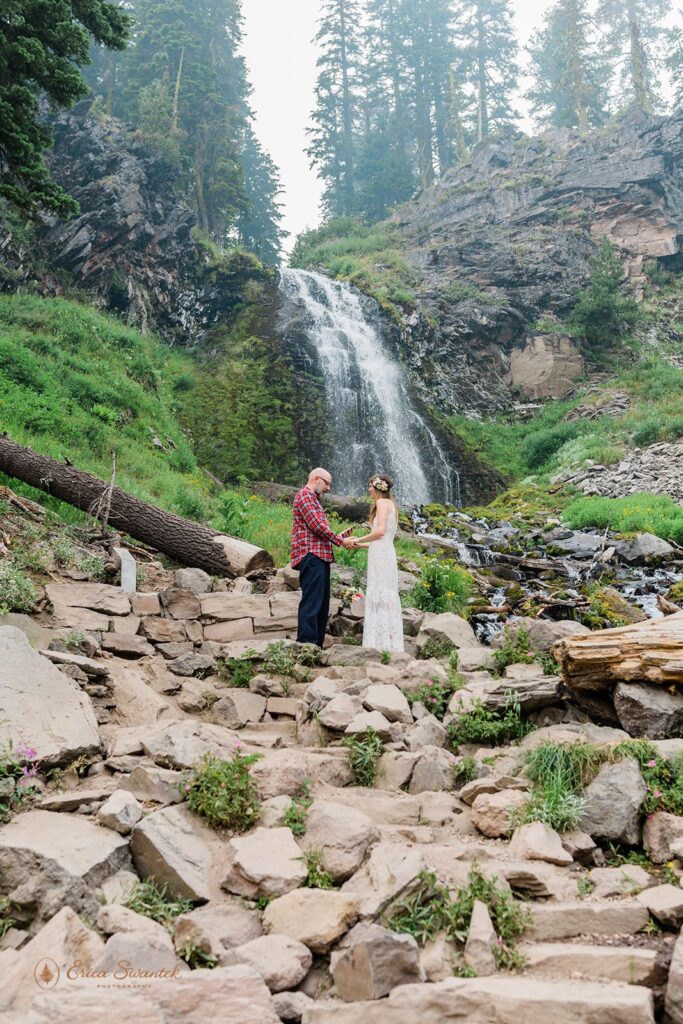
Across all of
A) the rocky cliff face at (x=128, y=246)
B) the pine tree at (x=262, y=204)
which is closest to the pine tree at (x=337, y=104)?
the pine tree at (x=262, y=204)

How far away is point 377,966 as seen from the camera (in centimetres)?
253

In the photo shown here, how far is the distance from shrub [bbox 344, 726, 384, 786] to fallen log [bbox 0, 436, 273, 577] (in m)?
4.40

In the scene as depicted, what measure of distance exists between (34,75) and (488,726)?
9391 millimetres

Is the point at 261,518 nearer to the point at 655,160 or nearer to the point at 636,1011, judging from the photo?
the point at 636,1011

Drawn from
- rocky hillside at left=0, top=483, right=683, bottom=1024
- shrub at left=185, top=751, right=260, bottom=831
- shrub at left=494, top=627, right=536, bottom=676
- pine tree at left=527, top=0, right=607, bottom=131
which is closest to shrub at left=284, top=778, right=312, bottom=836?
rocky hillside at left=0, top=483, right=683, bottom=1024

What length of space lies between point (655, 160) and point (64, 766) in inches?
1499

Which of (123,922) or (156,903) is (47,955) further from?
(156,903)

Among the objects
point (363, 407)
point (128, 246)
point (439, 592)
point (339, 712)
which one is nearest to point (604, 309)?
point (363, 407)

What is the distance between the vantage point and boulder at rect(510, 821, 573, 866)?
3314 millimetres

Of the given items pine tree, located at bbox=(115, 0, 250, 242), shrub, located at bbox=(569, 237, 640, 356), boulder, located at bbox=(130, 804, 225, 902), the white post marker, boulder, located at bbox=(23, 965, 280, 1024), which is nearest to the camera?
boulder, located at bbox=(23, 965, 280, 1024)

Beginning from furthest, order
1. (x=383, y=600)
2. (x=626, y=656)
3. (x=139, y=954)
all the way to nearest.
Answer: (x=383, y=600) → (x=626, y=656) → (x=139, y=954)

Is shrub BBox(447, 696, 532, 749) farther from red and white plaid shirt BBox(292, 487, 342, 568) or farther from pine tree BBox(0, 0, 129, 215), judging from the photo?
pine tree BBox(0, 0, 129, 215)

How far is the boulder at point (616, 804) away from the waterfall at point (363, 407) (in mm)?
16106

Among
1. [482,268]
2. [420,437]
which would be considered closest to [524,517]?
[420,437]
